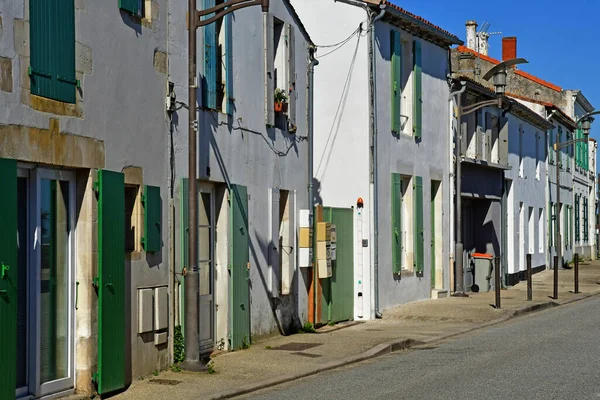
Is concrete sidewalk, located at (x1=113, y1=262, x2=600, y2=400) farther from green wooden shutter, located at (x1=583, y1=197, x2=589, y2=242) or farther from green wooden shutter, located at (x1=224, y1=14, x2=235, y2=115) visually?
green wooden shutter, located at (x1=583, y1=197, x2=589, y2=242)

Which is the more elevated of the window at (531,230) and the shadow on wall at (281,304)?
the window at (531,230)


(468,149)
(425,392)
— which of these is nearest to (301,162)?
(425,392)

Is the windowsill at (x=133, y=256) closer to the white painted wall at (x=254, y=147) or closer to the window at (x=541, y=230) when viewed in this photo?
the white painted wall at (x=254, y=147)

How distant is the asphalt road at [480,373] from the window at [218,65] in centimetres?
389

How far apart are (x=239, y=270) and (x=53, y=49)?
5.25 metres

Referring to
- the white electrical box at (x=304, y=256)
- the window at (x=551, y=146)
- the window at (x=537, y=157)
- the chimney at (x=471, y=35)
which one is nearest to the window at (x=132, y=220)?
the white electrical box at (x=304, y=256)

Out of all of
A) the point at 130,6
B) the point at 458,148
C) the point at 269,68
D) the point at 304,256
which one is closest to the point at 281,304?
the point at 304,256

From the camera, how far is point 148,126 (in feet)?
36.5

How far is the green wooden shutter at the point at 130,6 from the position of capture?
34.4 feet

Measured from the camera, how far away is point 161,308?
37.1 ft

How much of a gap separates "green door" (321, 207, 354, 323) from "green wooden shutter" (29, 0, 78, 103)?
8143mm

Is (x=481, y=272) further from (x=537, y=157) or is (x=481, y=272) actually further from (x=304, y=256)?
(x=537, y=157)

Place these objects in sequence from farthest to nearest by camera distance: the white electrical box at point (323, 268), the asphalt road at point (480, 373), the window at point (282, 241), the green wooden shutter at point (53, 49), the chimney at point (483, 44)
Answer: the chimney at point (483, 44)
the white electrical box at point (323, 268)
the window at point (282, 241)
the asphalt road at point (480, 373)
the green wooden shutter at point (53, 49)

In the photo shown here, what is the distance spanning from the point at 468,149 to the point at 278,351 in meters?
14.2
